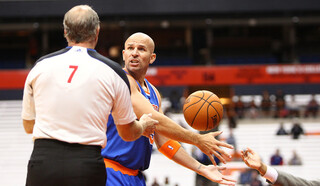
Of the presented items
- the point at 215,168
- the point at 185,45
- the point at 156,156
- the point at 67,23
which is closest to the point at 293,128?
the point at 156,156

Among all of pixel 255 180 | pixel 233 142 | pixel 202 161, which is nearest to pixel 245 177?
pixel 255 180

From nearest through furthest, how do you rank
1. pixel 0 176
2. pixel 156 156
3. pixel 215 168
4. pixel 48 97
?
1. pixel 48 97
2. pixel 215 168
3. pixel 0 176
4. pixel 156 156

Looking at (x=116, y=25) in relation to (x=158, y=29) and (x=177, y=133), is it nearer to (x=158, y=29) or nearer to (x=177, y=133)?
(x=158, y=29)

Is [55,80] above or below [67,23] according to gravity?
below

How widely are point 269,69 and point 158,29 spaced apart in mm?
10404

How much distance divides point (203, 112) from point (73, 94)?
2.02 meters

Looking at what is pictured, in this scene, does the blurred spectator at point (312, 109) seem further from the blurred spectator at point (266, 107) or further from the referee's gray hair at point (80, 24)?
the referee's gray hair at point (80, 24)

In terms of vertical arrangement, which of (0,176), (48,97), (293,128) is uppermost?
(48,97)

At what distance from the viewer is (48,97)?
8.70 feet

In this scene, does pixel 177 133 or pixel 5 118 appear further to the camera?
pixel 5 118

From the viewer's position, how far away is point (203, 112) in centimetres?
441

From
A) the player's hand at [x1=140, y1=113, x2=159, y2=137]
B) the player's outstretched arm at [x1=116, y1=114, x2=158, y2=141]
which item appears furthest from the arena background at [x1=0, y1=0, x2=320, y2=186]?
the player's outstretched arm at [x1=116, y1=114, x2=158, y2=141]

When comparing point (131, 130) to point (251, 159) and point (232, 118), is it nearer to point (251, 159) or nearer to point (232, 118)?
point (251, 159)

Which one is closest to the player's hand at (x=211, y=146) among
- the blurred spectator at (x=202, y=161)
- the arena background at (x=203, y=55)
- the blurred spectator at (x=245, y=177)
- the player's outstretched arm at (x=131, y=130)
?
the player's outstretched arm at (x=131, y=130)
